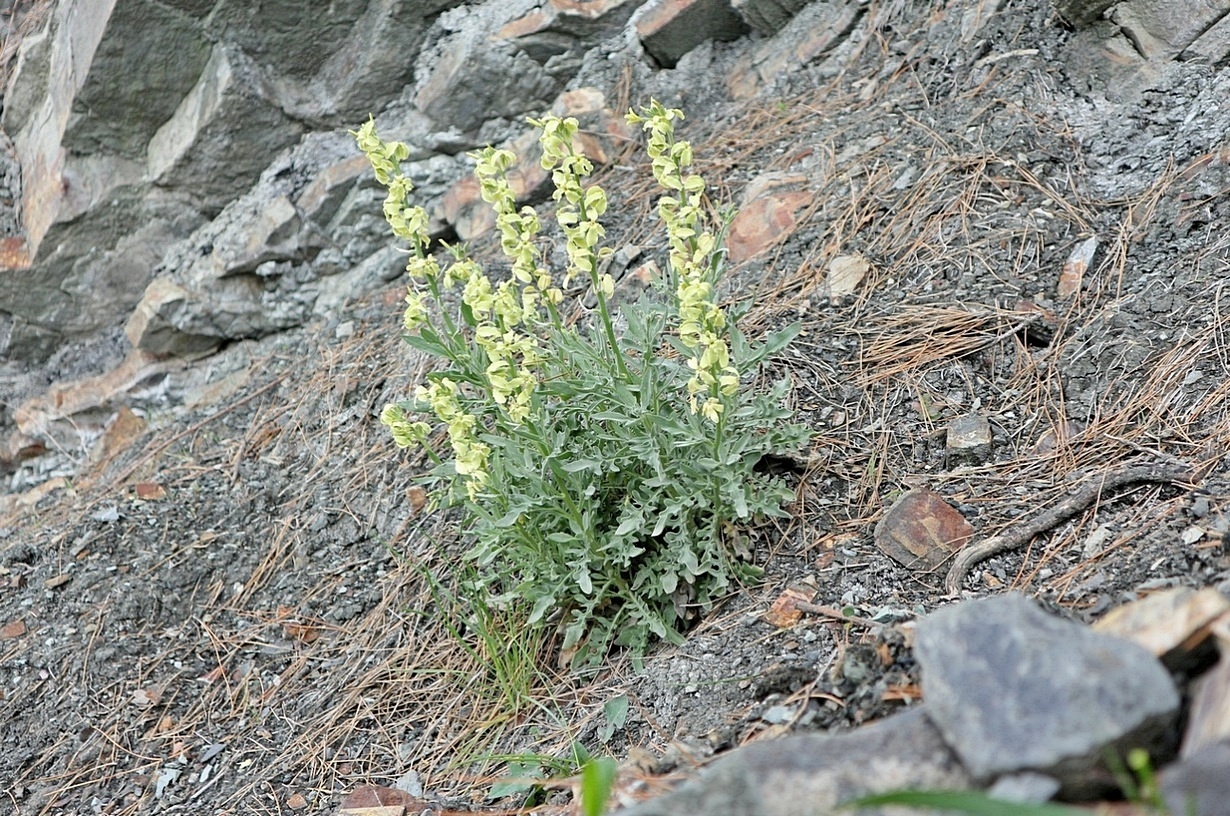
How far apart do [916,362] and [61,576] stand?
3.25 meters

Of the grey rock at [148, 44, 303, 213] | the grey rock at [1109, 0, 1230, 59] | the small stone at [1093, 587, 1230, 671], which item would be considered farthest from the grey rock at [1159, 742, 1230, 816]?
the grey rock at [148, 44, 303, 213]

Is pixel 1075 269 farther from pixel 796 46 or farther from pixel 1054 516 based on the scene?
pixel 796 46

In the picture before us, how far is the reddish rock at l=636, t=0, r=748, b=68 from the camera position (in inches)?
190

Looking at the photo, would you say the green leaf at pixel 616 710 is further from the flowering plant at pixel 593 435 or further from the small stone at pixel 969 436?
the small stone at pixel 969 436

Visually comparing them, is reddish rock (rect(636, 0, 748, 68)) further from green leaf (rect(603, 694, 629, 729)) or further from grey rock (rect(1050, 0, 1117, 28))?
green leaf (rect(603, 694, 629, 729))

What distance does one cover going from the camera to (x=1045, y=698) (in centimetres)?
139

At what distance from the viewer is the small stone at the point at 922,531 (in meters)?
2.77

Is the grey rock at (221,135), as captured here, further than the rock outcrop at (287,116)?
Yes

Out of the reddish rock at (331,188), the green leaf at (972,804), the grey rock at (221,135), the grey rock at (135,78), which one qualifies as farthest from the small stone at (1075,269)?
the grey rock at (135,78)

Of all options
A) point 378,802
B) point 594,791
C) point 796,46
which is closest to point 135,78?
point 796,46

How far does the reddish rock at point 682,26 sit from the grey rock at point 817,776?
403 centimetres

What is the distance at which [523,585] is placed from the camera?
9.53ft

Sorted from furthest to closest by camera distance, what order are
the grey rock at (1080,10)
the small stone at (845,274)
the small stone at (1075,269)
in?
the grey rock at (1080,10) → the small stone at (845,274) → the small stone at (1075,269)

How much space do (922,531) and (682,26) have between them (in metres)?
3.02
